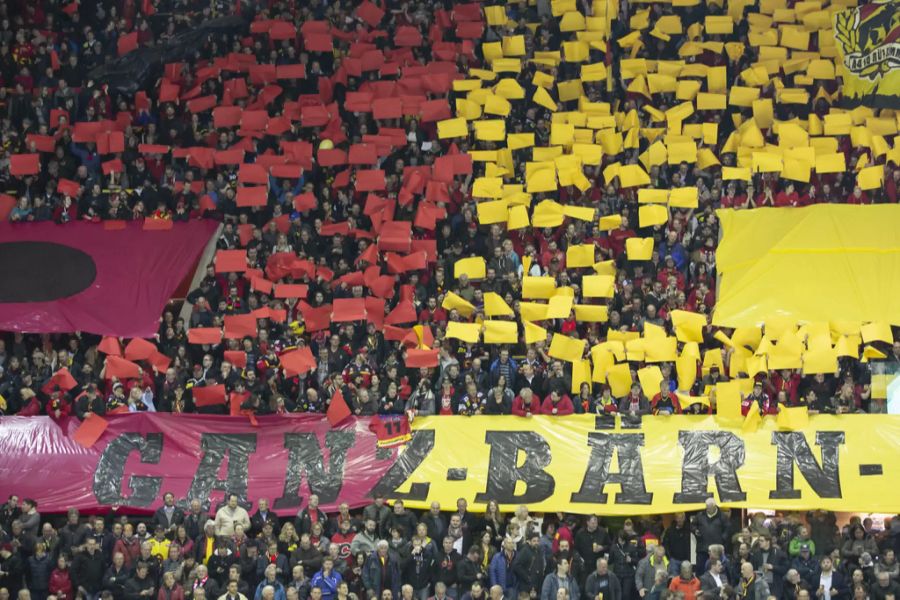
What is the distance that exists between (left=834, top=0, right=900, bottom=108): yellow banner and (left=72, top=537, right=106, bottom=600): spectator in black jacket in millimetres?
13184

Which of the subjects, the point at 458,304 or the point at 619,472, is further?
the point at 458,304

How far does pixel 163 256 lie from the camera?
83.8 ft

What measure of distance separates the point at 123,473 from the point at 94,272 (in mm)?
4308

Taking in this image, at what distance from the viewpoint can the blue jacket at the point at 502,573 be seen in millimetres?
19828

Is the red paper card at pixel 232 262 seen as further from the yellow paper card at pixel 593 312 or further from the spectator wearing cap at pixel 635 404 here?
the spectator wearing cap at pixel 635 404

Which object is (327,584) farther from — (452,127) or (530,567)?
(452,127)

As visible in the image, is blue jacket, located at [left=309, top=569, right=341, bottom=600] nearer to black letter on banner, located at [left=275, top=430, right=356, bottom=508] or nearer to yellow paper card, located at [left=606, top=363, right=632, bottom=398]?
black letter on banner, located at [left=275, top=430, right=356, bottom=508]

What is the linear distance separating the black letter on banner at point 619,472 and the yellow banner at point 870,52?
7419mm

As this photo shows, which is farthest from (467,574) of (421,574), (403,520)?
(403,520)

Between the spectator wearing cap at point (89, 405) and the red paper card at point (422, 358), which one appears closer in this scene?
the spectator wearing cap at point (89, 405)

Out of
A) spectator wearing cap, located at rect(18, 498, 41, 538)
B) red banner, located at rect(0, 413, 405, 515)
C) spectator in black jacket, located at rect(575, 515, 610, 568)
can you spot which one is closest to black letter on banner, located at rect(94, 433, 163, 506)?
red banner, located at rect(0, 413, 405, 515)

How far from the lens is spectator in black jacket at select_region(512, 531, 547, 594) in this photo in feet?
64.8

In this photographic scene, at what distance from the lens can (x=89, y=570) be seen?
20.3 meters

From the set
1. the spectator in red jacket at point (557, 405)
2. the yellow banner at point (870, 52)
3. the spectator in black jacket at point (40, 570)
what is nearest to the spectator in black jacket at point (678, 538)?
the spectator in red jacket at point (557, 405)
